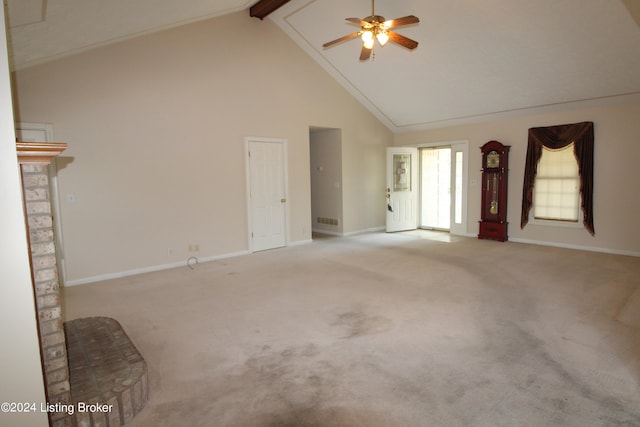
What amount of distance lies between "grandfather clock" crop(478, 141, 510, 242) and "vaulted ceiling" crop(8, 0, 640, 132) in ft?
2.27

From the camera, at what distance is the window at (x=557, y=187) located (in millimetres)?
6191

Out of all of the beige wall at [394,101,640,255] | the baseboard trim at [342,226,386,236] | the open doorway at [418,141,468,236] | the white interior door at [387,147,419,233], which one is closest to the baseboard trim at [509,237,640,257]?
the beige wall at [394,101,640,255]

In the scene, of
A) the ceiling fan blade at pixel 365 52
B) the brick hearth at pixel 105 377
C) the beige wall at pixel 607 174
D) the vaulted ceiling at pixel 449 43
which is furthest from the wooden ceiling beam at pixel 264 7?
the brick hearth at pixel 105 377

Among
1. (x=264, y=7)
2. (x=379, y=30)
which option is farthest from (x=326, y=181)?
(x=379, y=30)

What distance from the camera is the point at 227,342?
310 cm

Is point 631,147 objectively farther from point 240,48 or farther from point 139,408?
point 139,408

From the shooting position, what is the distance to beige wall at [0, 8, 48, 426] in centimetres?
157

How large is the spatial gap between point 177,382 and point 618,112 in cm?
703

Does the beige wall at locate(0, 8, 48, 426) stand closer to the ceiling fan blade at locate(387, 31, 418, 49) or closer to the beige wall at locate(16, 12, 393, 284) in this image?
the beige wall at locate(16, 12, 393, 284)

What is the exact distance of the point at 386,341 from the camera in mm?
3037

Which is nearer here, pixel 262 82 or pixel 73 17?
pixel 73 17

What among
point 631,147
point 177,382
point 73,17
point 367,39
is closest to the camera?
point 177,382

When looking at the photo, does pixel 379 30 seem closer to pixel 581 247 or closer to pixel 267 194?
pixel 267 194

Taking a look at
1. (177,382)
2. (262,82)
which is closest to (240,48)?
(262,82)
